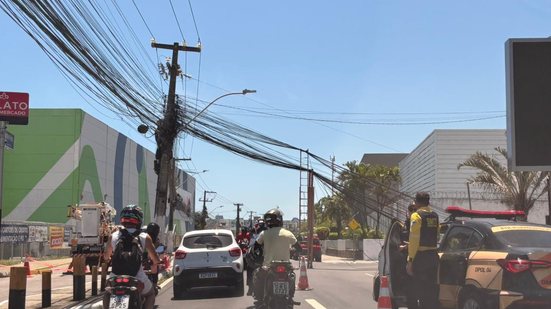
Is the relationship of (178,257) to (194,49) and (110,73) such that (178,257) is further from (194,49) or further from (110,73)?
(194,49)

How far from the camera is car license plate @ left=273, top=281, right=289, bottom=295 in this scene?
26.3 ft

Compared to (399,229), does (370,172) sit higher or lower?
higher

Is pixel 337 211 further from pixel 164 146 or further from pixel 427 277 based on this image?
pixel 427 277

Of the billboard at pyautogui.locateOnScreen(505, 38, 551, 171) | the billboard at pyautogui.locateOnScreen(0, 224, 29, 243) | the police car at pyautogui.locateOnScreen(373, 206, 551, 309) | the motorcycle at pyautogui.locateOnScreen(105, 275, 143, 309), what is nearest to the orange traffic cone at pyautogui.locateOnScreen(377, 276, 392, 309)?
the police car at pyautogui.locateOnScreen(373, 206, 551, 309)

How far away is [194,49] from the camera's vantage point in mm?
24516

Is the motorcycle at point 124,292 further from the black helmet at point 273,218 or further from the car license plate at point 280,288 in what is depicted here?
the black helmet at point 273,218

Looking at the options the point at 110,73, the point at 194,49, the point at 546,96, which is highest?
the point at 194,49

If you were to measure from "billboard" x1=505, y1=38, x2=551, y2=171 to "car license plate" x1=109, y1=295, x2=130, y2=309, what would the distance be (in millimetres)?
4818

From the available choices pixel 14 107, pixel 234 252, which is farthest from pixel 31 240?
pixel 234 252

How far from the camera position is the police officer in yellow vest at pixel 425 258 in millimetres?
8023

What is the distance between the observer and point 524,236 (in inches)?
288

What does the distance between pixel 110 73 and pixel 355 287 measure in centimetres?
861

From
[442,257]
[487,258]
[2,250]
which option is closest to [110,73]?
[442,257]

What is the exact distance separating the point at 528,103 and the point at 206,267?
8809 millimetres
